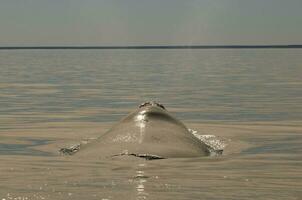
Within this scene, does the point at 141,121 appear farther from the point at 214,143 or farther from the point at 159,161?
the point at 159,161

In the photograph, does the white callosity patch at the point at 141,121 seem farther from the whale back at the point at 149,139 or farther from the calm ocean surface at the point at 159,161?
the calm ocean surface at the point at 159,161

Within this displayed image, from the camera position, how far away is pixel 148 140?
50.7 ft

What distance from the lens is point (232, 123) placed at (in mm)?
23141

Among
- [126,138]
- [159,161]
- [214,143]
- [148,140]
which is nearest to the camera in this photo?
[159,161]

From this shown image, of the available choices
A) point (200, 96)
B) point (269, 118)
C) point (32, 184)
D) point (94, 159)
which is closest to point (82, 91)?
Answer: point (200, 96)

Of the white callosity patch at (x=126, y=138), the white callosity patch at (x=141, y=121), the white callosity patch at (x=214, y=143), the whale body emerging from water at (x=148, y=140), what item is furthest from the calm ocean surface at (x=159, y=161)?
the white callosity patch at (x=141, y=121)

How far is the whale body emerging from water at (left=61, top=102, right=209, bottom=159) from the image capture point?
14625 mm

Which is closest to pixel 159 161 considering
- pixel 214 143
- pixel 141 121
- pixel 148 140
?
pixel 148 140

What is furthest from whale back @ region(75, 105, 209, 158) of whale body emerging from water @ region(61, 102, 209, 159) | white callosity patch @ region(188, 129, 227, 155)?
white callosity patch @ region(188, 129, 227, 155)

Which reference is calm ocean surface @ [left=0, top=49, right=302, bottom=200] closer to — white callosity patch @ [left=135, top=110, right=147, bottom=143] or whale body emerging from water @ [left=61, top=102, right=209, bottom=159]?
whale body emerging from water @ [left=61, top=102, right=209, bottom=159]

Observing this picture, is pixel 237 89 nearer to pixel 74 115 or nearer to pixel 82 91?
pixel 82 91

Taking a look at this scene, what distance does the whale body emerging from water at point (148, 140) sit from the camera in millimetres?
14625

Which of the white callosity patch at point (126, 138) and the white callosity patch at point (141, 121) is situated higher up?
the white callosity patch at point (141, 121)

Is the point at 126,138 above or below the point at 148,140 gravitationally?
above
